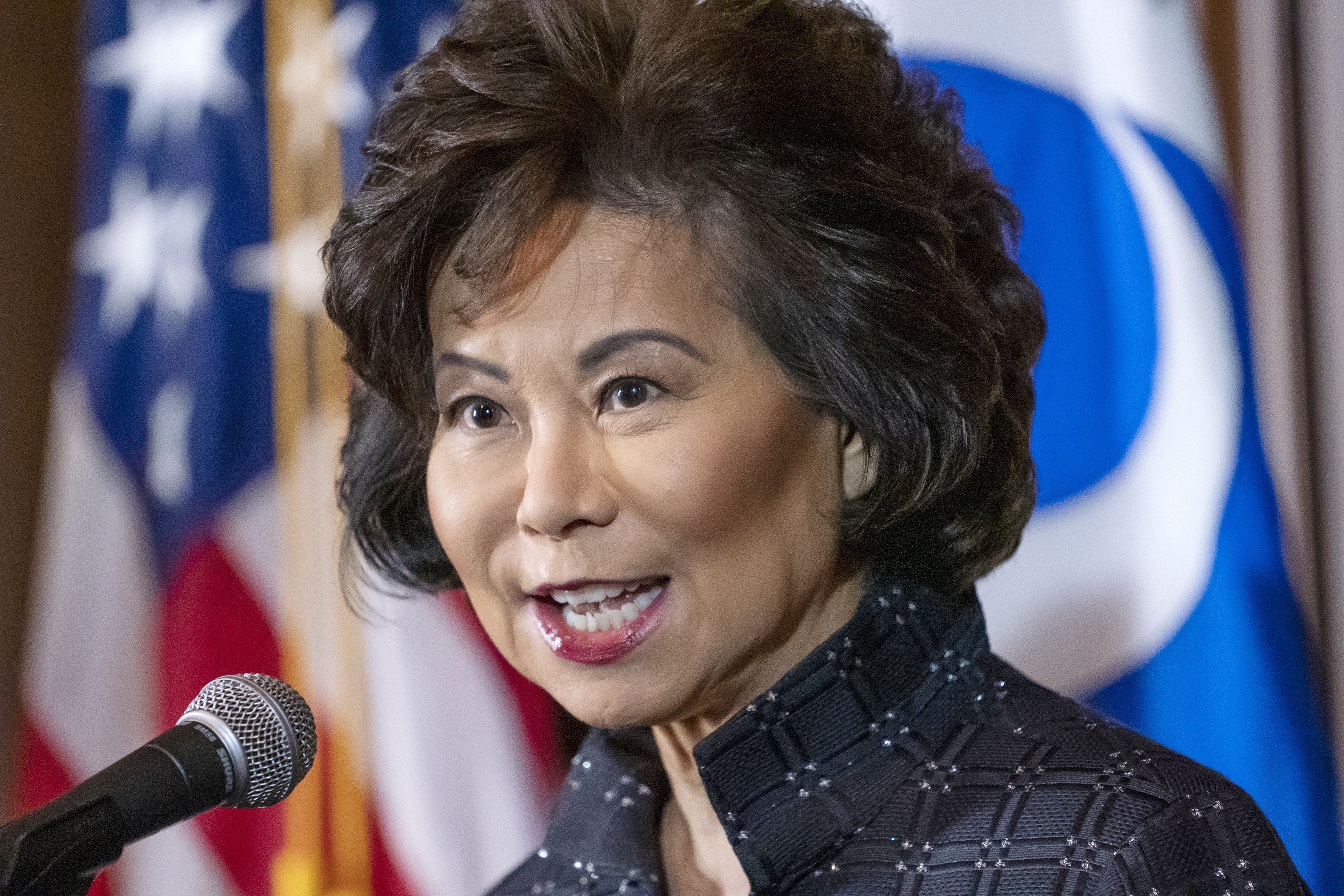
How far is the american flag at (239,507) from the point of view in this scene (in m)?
2.10

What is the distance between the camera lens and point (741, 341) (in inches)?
42.6

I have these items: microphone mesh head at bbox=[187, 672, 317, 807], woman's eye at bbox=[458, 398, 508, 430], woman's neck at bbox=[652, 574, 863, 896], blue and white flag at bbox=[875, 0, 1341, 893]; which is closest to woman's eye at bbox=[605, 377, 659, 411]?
woman's eye at bbox=[458, 398, 508, 430]

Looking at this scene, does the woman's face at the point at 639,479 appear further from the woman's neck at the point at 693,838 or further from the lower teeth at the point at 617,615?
the woman's neck at the point at 693,838

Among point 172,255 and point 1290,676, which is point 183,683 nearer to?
point 172,255

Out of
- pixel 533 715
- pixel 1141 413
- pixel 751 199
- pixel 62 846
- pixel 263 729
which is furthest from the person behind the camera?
pixel 533 715

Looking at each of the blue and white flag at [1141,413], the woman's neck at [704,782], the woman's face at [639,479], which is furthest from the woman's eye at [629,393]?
the blue and white flag at [1141,413]

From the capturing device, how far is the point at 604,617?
42.8 inches

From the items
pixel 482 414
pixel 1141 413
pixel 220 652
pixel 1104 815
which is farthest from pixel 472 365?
pixel 220 652

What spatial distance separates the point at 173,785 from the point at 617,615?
415mm

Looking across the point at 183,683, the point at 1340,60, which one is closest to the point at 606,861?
the point at 183,683

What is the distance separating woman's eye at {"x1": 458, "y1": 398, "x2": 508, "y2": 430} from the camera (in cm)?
113

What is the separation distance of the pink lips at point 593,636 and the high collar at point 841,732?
0.35ft

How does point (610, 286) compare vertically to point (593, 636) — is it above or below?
above

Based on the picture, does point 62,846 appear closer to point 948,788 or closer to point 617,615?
point 617,615
